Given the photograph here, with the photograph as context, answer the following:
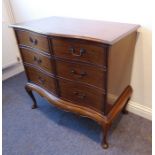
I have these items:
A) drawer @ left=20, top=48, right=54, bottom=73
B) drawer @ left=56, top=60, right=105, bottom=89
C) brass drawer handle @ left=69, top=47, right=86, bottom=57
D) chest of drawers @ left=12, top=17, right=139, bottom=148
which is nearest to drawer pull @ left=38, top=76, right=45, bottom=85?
chest of drawers @ left=12, top=17, right=139, bottom=148

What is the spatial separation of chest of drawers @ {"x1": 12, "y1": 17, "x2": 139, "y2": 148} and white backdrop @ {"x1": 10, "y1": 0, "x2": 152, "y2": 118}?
0.08m

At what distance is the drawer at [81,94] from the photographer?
1178 millimetres

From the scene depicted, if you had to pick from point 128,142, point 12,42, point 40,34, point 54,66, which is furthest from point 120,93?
point 12,42

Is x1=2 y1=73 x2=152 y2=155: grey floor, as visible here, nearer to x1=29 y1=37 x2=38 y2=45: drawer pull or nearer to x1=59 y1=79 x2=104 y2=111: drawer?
x1=59 y1=79 x2=104 y2=111: drawer

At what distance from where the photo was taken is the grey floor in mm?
1366

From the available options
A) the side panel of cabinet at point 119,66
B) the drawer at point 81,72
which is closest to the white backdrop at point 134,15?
the side panel of cabinet at point 119,66

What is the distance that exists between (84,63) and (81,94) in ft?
0.89

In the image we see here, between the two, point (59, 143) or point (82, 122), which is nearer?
point (59, 143)

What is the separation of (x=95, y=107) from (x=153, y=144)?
0.57m

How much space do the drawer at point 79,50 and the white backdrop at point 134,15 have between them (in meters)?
0.51

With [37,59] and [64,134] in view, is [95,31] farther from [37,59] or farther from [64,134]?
[64,134]

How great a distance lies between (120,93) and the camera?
1.41 metres

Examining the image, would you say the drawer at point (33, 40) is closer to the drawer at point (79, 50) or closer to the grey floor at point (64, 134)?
the drawer at point (79, 50)

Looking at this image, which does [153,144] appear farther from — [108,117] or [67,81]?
[67,81]
